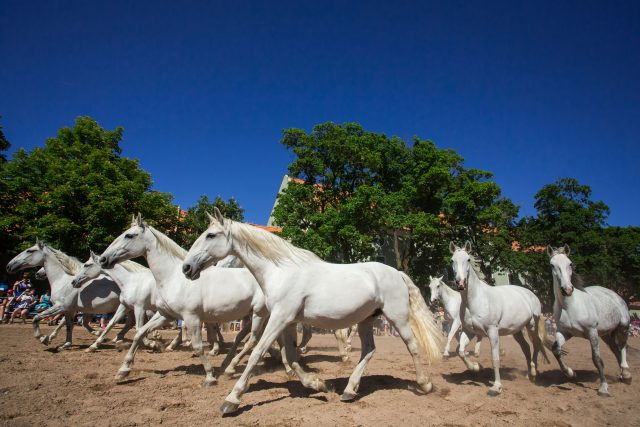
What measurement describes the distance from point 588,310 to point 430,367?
3360mm

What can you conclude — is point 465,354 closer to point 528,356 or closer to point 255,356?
point 528,356

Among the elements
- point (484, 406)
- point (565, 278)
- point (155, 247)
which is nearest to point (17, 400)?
point (155, 247)

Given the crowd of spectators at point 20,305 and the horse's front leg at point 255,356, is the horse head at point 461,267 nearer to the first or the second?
the horse's front leg at point 255,356

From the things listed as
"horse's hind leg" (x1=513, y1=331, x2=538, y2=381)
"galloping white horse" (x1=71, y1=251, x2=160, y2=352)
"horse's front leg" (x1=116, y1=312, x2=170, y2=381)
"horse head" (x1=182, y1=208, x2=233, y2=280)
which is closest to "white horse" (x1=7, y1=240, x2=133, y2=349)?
"galloping white horse" (x1=71, y1=251, x2=160, y2=352)

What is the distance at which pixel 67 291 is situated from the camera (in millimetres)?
9508

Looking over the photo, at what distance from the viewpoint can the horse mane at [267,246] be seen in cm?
507

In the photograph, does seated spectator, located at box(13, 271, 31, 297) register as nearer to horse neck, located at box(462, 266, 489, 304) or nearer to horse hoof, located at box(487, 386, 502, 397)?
horse neck, located at box(462, 266, 489, 304)

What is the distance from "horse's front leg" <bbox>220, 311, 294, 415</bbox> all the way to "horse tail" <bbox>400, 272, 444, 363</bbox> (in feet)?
7.28

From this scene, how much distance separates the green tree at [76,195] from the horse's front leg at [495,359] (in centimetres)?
1859

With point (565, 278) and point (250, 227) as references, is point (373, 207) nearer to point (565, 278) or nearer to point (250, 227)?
point (565, 278)

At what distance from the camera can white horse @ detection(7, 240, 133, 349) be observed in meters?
9.42

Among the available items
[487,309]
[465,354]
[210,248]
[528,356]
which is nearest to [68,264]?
[210,248]

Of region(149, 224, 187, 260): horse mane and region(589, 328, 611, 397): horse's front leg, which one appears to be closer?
region(589, 328, 611, 397): horse's front leg

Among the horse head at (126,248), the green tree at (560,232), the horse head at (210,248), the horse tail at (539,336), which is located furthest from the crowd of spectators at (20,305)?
the green tree at (560,232)
